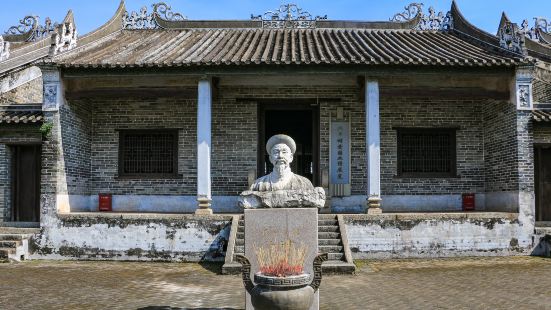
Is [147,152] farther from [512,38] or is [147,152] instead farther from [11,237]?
[512,38]

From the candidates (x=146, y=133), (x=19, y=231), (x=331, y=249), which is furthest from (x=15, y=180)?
(x=331, y=249)

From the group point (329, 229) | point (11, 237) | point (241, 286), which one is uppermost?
point (329, 229)

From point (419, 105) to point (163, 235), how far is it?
22.7 ft

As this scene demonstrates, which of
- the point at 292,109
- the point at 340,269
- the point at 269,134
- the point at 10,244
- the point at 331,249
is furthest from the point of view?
the point at 269,134

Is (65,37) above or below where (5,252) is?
above

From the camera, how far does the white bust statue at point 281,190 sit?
6621mm

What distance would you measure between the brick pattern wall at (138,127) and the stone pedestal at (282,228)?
6.37 meters

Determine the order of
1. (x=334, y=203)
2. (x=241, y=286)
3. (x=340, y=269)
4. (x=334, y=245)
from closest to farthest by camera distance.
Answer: (x=241, y=286) → (x=340, y=269) → (x=334, y=245) → (x=334, y=203)

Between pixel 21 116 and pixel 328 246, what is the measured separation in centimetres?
721

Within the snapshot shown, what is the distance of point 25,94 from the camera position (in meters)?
13.8

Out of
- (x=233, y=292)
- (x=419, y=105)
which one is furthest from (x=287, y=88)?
(x=233, y=292)

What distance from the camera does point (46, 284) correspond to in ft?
25.5

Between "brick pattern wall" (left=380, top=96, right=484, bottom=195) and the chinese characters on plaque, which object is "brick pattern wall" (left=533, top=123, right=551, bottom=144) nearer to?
"brick pattern wall" (left=380, top=96, right=484, bottom=195)

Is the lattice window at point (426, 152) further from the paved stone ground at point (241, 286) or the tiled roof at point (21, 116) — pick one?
the tiled roof at point (21, 116)
